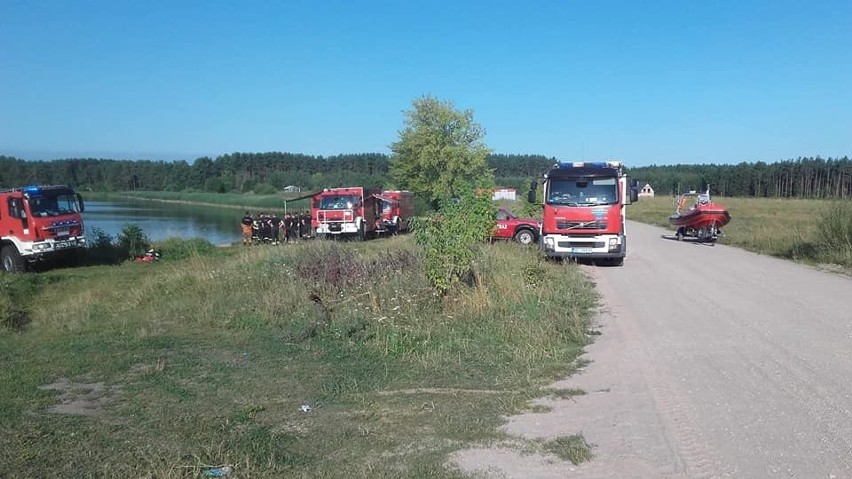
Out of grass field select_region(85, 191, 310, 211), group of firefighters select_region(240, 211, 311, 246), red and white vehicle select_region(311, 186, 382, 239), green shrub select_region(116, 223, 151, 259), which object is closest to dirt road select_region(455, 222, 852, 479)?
red and white vehicle select_region(311, 186, 382, 239)

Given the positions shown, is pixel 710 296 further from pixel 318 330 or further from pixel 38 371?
pixel 38 371

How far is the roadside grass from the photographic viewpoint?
488cm

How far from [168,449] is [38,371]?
157 inches

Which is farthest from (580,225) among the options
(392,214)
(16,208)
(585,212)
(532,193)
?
(392,214)

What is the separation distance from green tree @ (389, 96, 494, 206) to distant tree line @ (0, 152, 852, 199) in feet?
205

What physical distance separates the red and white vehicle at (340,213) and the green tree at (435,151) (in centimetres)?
1401

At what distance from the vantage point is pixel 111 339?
9625 millimetres

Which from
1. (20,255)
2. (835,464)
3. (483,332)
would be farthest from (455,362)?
(20,255)

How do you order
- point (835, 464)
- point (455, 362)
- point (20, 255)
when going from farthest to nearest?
point (20, 255)
point (455, 362)
point (835, 464)

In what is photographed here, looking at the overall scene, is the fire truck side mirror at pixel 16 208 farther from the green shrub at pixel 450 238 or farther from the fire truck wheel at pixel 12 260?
the green shrub at pixel 450 238

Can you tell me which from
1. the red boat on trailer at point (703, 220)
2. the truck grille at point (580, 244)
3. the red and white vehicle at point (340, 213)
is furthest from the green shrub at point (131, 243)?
the red boat on trailer at point (703, 220)

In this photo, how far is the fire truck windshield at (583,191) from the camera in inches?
657

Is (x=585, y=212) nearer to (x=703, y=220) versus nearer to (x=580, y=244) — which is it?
(x=580, y=244)

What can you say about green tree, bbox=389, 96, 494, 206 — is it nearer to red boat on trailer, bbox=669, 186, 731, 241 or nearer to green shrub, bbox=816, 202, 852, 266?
red boat on trailer, bbox=669, 186, 731, 241
